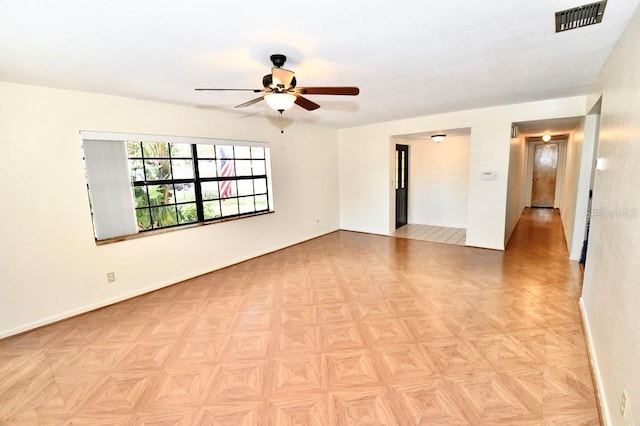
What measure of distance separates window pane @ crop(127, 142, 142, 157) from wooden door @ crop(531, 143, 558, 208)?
34.5ft

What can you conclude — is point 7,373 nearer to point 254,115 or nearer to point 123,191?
point 123,191

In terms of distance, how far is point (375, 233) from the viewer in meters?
6.45

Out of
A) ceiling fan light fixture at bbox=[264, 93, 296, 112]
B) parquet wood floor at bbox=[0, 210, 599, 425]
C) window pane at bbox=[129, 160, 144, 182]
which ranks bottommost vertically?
parquet wood floor at bbox=[0, 210, 599, 425]

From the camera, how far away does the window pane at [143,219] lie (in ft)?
12.0

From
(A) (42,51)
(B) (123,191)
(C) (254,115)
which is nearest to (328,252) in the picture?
(C) (254,115)

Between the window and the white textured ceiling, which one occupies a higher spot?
the white textured ceiling

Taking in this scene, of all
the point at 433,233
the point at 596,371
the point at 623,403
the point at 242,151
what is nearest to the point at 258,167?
the point at 242,151

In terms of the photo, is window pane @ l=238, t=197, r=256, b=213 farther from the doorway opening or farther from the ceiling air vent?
the ceiling air vent

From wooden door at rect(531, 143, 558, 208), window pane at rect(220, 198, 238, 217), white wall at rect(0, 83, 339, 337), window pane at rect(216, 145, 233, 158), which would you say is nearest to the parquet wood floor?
white wall at rect(0, 83, 339, 337)

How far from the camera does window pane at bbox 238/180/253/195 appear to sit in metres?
4.81

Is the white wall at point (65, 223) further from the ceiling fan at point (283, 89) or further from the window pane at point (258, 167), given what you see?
the ceiling fan at point (283, 89)

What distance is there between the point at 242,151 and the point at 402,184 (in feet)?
13.1

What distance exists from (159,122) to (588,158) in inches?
232

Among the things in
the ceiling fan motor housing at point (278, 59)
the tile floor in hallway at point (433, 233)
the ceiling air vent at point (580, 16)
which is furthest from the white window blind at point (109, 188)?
the tile floor in hallway at point (433, 233)
